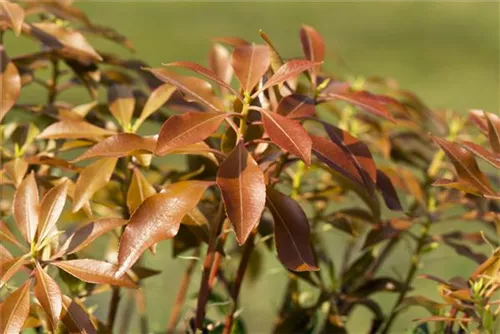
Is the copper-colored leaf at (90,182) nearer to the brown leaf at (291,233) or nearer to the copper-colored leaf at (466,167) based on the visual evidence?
the brown leaf at (291,233)

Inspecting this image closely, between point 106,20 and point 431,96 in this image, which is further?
point 106,20

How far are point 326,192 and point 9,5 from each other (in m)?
0.65

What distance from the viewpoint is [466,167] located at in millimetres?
1244

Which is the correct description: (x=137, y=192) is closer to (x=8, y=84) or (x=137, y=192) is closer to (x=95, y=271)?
(x=95, y=271)

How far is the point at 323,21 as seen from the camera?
671 cm

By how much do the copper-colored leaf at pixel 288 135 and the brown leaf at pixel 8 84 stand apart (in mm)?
462

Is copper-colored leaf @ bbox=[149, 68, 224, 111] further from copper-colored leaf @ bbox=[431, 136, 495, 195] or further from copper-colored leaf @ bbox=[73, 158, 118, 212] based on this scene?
copper-colored leaf @ bbox=[431, 136, 495, 195]

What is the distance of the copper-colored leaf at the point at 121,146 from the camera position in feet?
3.76

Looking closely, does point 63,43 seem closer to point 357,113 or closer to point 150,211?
point 150,211

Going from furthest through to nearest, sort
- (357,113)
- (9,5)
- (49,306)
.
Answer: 1. (357,113)
2. (9,5)
3. (49,306)

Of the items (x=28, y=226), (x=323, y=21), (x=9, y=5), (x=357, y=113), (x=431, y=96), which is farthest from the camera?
(x=323, y=21)

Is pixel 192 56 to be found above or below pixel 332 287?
below

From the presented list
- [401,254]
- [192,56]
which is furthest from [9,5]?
[192,56]

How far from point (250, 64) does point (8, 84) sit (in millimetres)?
440
